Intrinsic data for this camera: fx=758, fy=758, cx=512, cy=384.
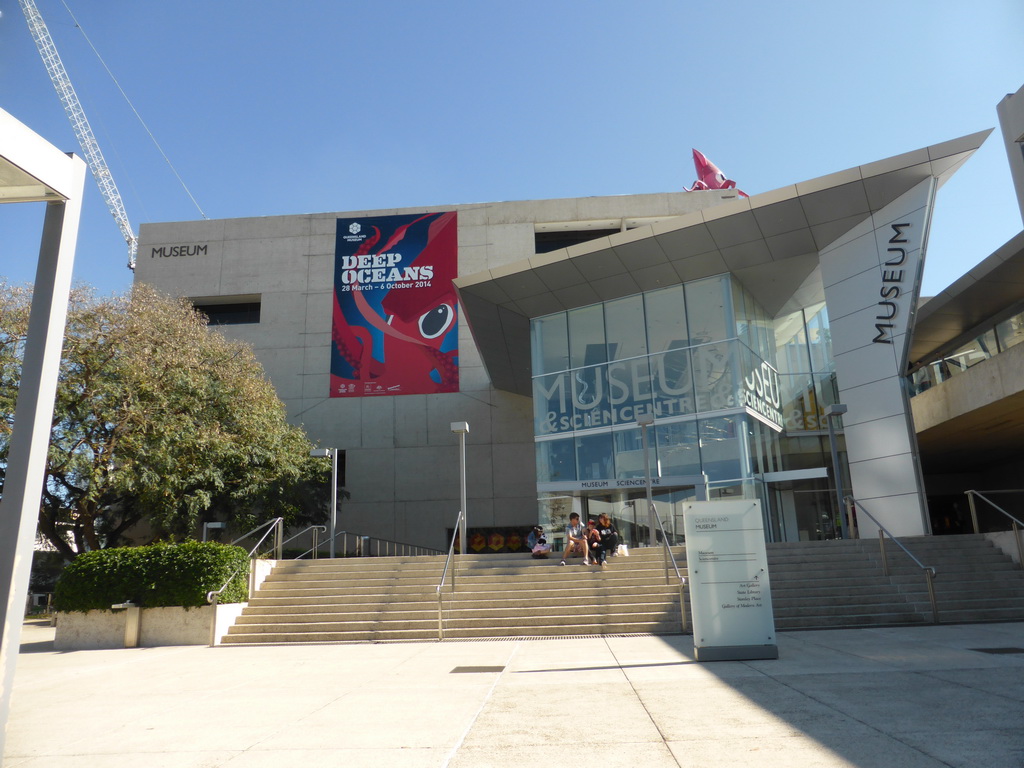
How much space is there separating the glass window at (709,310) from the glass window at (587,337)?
2.76 metres

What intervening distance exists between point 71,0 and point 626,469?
639 inches

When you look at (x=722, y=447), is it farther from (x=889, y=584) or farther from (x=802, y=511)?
(x=889, y=584)

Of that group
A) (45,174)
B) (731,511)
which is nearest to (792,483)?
(731,511)

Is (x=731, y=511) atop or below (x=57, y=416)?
below

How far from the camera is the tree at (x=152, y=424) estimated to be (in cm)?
1750

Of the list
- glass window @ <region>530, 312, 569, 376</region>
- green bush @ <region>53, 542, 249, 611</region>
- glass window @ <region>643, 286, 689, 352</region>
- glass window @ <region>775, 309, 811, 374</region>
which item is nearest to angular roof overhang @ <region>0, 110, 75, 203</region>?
green bush @ <region>53, 542, 249, 611</region>

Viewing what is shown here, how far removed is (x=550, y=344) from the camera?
24.0 metres

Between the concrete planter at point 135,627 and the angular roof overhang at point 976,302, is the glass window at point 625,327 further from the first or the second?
the concrete planter at point 135,627

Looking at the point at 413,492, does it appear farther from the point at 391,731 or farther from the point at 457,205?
the point at 391,731

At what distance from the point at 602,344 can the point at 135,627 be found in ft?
46.9

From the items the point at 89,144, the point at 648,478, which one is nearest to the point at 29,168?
the point at 648,478

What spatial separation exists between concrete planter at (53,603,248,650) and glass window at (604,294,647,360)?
13012mm

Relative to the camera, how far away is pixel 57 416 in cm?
1730

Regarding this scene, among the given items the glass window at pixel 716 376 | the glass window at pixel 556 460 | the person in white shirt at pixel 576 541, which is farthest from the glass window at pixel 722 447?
the person in white shirt at pixel 576 541
